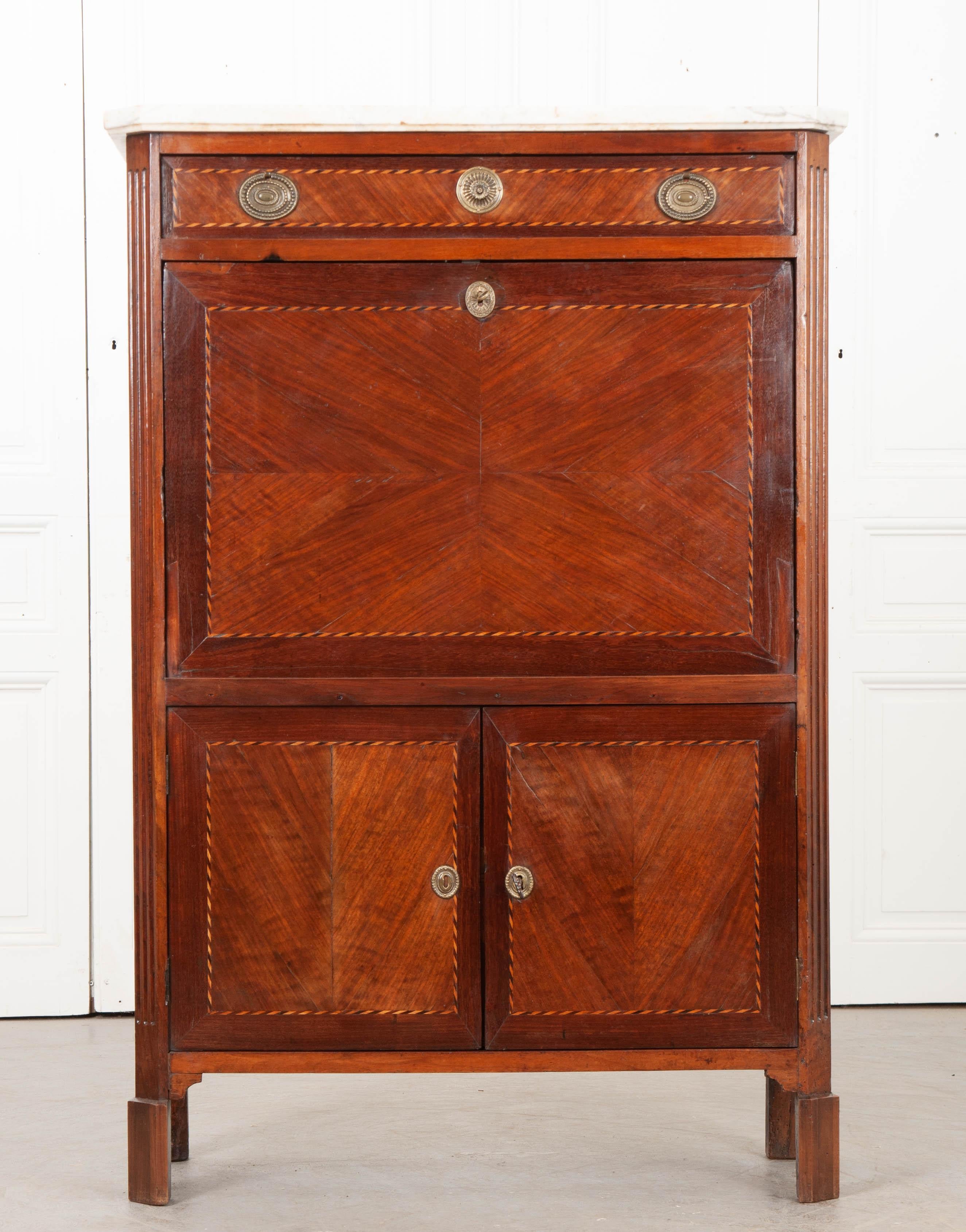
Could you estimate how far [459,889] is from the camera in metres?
1.95

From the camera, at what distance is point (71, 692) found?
3.05 meters

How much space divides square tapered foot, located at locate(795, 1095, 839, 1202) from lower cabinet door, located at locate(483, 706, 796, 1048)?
0.12m

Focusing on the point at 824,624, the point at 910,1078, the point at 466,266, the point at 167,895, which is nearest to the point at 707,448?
the point at 824,624

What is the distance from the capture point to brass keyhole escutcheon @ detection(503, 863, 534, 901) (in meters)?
1.94

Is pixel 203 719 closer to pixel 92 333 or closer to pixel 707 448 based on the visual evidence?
pixel 707 448

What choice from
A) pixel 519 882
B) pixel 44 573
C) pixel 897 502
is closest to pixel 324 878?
pixel 519 882

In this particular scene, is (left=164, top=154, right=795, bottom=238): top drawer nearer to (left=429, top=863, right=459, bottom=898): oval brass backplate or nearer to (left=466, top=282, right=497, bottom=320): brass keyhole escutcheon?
(left=466, top=282, right=497, bottom=320): brass keyhole escutcheon

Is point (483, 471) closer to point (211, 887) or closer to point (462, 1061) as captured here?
point (211, 887)

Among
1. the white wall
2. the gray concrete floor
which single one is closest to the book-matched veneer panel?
the gray concrete floor

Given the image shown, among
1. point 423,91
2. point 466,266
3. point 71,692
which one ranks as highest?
point 423,91

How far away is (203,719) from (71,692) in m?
1.24

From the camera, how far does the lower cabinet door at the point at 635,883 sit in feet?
6.39

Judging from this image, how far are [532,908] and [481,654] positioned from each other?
400mm

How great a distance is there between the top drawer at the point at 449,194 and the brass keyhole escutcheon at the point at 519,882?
0.98 m
